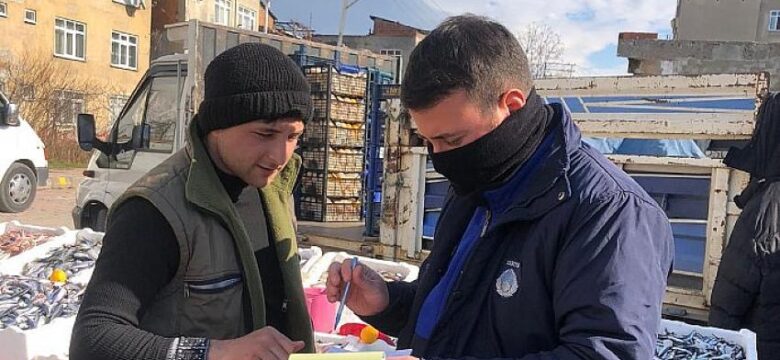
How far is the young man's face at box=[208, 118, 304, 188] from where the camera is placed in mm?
1913

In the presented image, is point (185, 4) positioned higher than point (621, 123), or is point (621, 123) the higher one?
point (185, 4)

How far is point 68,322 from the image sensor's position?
3.34 meters

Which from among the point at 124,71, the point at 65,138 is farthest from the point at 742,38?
the point at 65,138

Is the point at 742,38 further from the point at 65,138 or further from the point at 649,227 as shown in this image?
the point at 649,227

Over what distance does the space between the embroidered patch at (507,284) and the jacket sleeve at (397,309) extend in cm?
56

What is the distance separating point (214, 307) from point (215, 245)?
173 mm

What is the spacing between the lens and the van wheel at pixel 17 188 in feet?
36.6

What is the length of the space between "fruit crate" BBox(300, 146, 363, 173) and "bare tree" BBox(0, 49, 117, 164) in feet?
46.3

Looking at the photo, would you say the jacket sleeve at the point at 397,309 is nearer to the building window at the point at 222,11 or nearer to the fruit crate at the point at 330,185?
the fruit crate at the point at 330,185

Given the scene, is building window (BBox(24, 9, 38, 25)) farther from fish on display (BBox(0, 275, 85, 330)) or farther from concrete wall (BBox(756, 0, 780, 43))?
concrete wall (BBox(756, 0, 780, 43))

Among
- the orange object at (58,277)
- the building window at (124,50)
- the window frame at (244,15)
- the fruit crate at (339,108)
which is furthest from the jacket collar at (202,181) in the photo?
the window frame at (244,15)

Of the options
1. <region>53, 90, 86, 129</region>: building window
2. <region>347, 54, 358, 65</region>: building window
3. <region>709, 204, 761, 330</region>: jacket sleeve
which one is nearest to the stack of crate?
<region>347, 54, 358, 65</region>: building window

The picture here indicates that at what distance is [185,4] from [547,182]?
109ft

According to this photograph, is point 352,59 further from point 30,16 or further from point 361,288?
point 30,16
